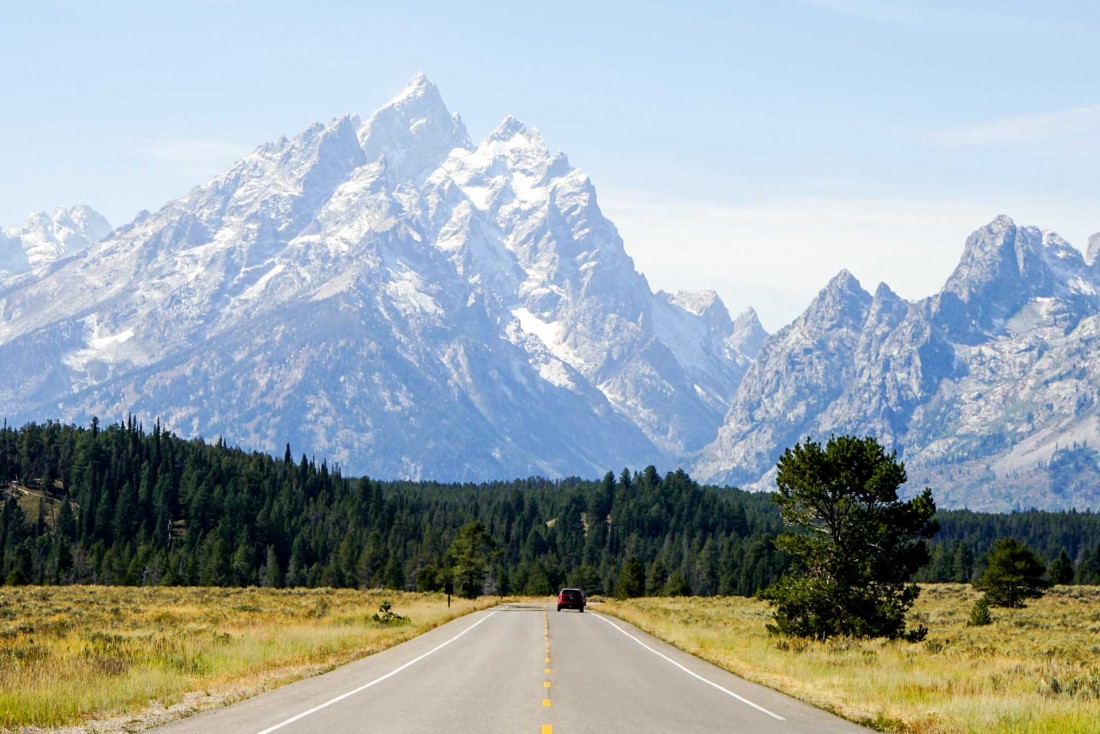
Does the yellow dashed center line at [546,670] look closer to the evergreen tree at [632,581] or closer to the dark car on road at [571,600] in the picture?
the dark car on road at [571,600]

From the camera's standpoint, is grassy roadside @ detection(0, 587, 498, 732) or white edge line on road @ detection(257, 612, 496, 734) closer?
white edge line on road @ detection(257, 612, 496, 734)

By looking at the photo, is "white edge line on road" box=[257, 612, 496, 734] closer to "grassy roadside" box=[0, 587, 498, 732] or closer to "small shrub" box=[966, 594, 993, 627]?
"grassy roadside" box=[0, 587, 498, 732]

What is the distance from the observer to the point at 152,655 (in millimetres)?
33625

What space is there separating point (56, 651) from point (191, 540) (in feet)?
473

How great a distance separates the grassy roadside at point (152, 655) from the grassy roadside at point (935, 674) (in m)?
12.7

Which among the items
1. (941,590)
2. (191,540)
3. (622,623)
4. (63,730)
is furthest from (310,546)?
(63,730)

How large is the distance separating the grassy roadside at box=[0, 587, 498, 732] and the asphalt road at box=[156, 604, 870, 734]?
1563mm

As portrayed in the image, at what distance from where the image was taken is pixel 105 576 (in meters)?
141

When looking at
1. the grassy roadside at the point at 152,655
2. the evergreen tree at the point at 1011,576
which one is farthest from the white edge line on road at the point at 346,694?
the evergreen tree at the point at 1011,576

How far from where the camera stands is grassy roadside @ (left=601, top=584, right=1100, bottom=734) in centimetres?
2227

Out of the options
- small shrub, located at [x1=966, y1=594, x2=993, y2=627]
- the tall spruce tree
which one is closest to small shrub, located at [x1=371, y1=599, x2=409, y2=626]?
the tall spruce tree

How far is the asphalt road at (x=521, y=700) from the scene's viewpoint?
70.8 feet

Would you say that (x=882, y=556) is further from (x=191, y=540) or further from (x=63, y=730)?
(x=191, y=540)

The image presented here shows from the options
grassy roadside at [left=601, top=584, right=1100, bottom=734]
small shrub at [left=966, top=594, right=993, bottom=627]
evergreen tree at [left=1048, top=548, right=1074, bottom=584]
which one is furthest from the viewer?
evergreen tree at [left=1048, top=548, right=1074, bottom=584]
